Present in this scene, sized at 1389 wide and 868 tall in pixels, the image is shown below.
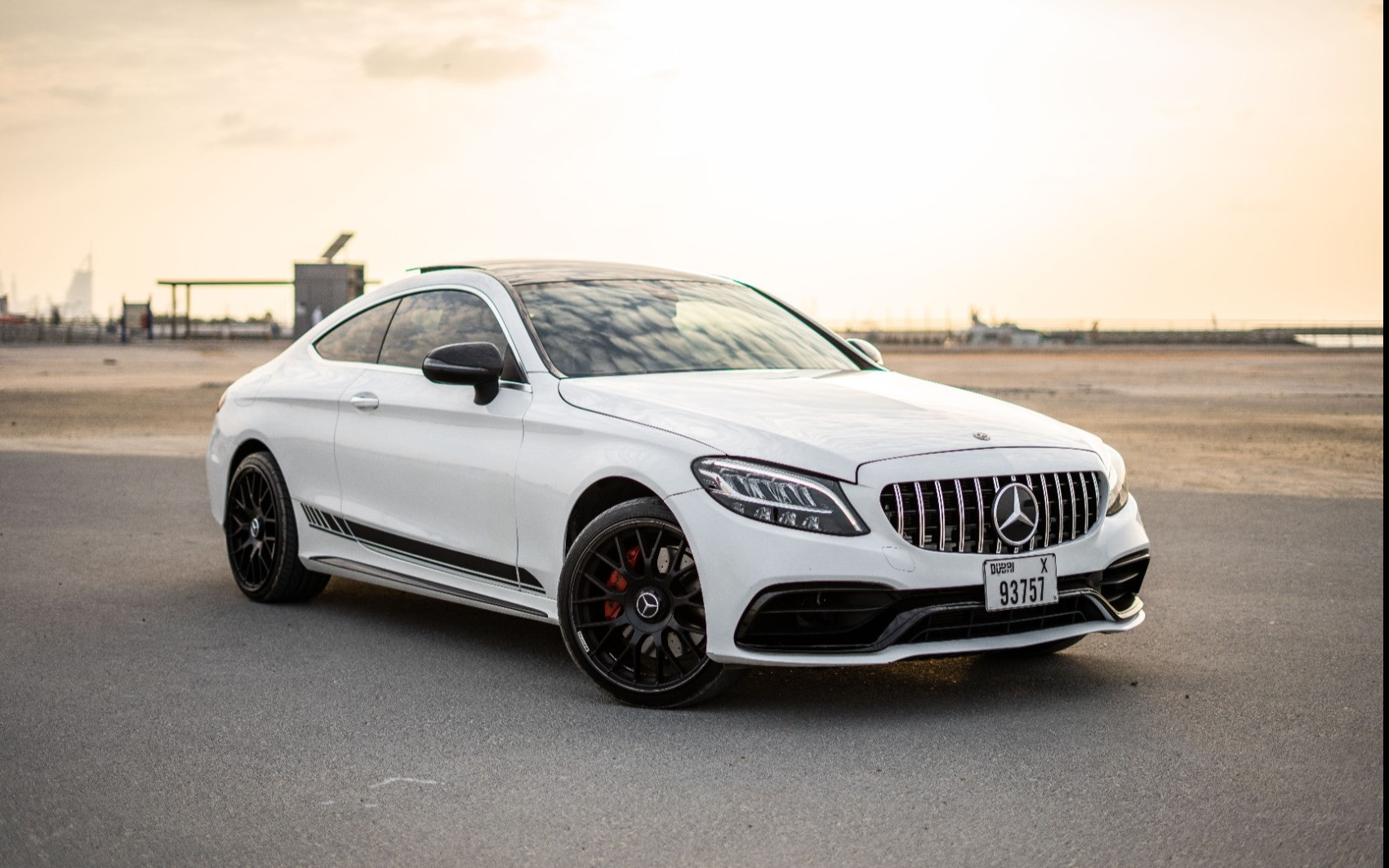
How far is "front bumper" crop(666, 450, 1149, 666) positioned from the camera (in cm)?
493

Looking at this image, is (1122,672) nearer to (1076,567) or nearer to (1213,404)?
(1076,567)

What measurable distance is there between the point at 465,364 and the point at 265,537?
Answer: 7.06ft

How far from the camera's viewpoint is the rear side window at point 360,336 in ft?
23.4

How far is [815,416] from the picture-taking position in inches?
213

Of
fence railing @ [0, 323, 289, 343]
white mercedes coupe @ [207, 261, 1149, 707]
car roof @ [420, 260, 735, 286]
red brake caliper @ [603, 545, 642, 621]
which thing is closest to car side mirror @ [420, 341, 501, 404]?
white mercedes coupe @ [207, 261, 1149, 707]

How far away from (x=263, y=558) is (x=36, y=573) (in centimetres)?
159

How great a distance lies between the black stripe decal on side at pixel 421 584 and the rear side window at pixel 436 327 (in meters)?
0.92

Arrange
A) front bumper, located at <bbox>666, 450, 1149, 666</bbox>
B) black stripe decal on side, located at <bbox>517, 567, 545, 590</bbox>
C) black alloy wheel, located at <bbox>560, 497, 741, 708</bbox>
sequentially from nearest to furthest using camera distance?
1. front bumper, located at <bbox>666, 450, 1149, 666</bbox>
2. black alloy wheel, located at <bbox>560, 497, 741, 708</bbox>
3. black stripe decal on side, located at <bbox>517, 567, 545, 590</bbox>

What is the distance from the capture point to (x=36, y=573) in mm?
8211

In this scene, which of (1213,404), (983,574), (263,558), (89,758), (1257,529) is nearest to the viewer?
(89,758)

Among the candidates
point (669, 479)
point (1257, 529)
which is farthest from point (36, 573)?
point (1257, 529)

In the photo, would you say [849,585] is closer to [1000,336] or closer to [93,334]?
[93,334]

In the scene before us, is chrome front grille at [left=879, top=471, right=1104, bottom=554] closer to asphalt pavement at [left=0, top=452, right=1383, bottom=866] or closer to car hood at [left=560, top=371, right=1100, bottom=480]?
car hood at [left=560, top=371, right=1100, bottom=480]

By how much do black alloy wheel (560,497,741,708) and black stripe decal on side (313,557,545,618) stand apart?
1.27 feet
